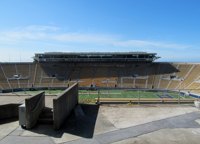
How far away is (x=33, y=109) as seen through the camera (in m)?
8.12

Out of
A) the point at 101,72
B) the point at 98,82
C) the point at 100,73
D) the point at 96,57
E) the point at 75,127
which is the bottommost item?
the point at 98,82

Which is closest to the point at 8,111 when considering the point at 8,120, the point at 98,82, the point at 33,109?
the point at 8,120

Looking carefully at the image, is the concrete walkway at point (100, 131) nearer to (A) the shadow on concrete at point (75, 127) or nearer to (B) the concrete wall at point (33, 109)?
(A) the shadow on concrete at point (75, 127)

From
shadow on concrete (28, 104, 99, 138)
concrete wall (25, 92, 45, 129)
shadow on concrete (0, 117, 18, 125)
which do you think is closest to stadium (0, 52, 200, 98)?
shadow on concrete (0, 117, 18, 125)

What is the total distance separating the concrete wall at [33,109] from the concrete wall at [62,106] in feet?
2.99

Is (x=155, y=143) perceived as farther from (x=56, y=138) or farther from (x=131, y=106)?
(x=131, y=106)

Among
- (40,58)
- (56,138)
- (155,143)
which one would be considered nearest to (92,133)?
(56,138)

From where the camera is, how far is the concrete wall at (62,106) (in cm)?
761

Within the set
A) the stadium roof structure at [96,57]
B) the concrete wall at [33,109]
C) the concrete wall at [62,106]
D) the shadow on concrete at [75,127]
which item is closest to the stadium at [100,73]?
the stadium roof structure at [96,57]

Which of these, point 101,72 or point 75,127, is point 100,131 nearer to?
point 75,127

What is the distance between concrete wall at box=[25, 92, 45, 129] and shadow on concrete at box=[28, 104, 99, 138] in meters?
0.26

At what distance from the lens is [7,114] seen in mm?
9656

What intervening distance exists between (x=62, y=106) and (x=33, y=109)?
3.49 feet

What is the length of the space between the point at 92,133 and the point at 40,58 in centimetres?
5613
